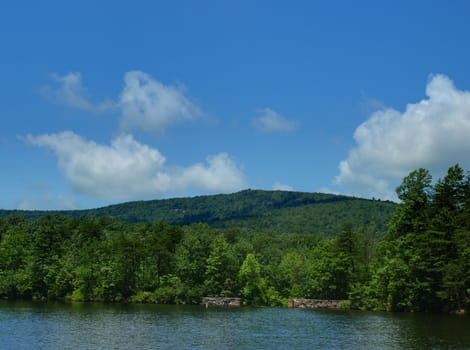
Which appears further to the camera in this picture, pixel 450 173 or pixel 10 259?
pixel 10 259

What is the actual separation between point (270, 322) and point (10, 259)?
2881 inches

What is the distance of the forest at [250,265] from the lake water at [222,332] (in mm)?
11340

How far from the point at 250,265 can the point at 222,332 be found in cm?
5494

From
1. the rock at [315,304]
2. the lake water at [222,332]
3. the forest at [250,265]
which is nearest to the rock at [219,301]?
the forest at [250,265]

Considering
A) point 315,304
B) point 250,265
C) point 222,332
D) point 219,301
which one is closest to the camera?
point 222,332

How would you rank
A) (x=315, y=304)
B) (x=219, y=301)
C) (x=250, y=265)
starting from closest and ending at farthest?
(x=315, y=304) → (x=219, y=301) → (x=250, y=265)

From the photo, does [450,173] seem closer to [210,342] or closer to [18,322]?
[210,342]

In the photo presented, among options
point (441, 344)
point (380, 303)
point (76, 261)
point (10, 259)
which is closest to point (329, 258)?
point (380, 303)

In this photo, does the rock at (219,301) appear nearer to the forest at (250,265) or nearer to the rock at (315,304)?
the forest at (250,265)

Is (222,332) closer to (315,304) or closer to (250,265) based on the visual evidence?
(315,304)

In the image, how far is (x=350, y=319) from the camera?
69250mm

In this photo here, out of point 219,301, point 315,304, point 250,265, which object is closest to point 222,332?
point 315,304

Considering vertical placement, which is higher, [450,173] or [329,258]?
[450,173]

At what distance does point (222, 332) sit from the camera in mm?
52719
